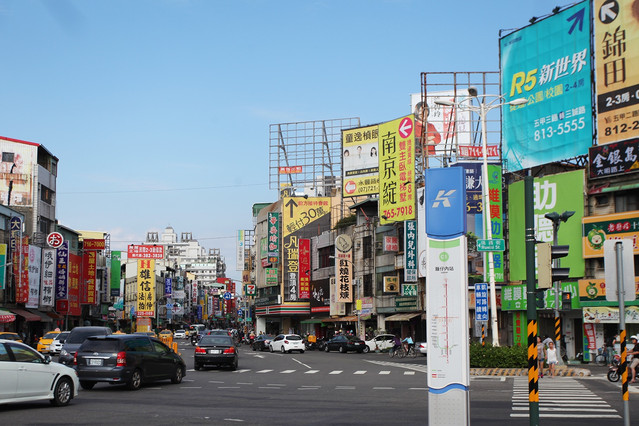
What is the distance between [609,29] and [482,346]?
18.0 metres

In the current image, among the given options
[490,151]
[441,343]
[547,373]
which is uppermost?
[490,151]

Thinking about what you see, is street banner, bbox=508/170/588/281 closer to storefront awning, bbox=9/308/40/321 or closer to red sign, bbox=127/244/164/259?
storefront awning, bbox=9/308/40/321

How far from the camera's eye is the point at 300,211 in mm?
94875

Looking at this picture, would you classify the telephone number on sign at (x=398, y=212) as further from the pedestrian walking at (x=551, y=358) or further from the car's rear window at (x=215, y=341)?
the pedestrian walking at (x=551, y=358)

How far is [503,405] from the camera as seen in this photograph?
18797mm

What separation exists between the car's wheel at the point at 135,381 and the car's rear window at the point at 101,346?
3.06 feet

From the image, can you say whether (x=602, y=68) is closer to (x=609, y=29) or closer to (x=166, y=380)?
(x=609, y=29)

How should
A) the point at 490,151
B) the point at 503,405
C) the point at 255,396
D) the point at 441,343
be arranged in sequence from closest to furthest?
the point at 441,343
the point at 503,405
the point at 255,396
the point at 490,151

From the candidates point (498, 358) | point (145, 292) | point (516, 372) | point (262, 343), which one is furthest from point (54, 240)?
point (516, 372)

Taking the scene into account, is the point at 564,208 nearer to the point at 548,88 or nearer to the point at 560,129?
the point at 560,129

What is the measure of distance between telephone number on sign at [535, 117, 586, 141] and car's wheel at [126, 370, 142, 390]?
90.1ft

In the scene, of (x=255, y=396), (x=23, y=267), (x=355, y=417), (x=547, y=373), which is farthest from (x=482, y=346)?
(x=23, y=267)

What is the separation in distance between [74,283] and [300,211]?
89.2 ft

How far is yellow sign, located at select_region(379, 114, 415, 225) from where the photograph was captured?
57781 millimetres
